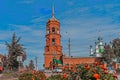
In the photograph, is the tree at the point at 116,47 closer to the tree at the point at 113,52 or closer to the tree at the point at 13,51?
the tree at the point at 113,52

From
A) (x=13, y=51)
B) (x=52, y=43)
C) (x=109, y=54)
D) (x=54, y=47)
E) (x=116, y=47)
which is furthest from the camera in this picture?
(x=52, y=43)

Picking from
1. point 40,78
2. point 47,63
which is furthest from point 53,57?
point 40,78

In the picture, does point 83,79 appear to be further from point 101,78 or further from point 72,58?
point 72,58

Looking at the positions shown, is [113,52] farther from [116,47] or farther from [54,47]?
[54,47]

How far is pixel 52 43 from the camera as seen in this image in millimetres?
89875

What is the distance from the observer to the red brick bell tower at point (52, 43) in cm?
8912

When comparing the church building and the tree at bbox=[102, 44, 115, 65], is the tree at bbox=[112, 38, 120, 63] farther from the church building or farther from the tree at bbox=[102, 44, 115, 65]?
the church building

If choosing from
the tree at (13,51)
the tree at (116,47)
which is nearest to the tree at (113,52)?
the tree at (116,47)

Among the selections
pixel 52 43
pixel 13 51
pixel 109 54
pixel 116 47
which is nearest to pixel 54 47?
pixel 52 43

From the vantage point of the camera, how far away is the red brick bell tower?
8912cm

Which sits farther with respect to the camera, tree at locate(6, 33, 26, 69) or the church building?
the church building

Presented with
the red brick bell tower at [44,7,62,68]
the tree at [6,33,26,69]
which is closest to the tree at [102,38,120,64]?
the red brick bell tower at [44,7,62,68]

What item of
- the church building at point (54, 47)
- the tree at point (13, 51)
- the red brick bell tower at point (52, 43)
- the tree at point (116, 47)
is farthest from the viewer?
the red brick bell tower at point (52, 43)

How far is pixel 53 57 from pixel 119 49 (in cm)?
2043
